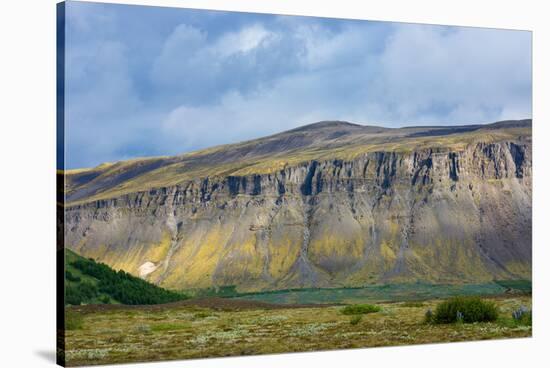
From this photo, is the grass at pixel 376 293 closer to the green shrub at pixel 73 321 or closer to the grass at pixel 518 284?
the grass at pixel 518 284

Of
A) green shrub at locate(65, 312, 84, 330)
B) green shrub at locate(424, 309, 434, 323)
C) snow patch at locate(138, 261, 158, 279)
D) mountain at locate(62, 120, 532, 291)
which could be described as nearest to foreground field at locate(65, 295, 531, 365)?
green shrub at locate(65, 312, 84, 330)

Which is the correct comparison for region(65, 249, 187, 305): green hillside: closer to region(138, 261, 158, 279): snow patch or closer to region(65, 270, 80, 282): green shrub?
region(65, 270, 80, 282): green shrub

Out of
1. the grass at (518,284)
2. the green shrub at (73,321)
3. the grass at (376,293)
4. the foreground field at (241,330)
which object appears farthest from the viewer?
the grass at (518,284)

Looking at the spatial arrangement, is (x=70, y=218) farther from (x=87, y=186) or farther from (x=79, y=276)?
(x=87, y=186)

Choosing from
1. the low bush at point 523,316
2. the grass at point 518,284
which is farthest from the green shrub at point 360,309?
the grass at point 518,284

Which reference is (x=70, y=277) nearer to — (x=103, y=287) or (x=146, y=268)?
(x=103, y=287)

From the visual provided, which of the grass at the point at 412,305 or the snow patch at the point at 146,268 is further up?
the snow patch at the point at 146,268

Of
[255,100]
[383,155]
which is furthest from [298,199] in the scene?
[255,100]
